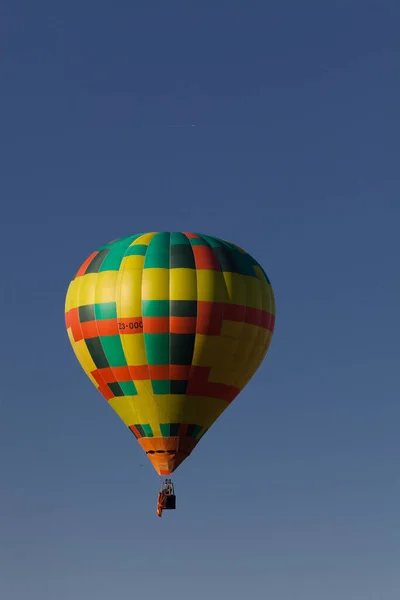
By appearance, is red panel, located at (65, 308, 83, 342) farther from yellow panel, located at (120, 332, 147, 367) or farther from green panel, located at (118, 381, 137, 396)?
green panel, located at (118, 381, 137, 396)

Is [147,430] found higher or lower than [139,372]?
lower

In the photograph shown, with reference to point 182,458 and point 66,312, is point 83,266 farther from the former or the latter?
point 182,458

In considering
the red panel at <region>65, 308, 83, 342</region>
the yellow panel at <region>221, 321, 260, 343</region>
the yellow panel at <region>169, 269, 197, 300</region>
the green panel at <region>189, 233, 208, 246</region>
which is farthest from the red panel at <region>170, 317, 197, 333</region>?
the red panel at <region>65, 308, 83, 342</region>

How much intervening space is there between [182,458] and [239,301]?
6.45m

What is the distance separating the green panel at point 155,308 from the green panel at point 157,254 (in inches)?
55.6

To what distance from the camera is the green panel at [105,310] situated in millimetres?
86625

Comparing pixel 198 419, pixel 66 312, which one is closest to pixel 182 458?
pixel 198 419

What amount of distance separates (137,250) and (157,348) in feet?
13.2

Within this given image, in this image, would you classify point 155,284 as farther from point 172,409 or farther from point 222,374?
point 172,409

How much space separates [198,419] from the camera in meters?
87.5

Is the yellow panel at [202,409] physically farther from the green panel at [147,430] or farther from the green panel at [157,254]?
the green panel at [157,254]

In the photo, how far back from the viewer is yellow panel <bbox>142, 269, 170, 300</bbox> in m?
86.4

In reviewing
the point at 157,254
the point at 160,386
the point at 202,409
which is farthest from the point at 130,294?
the point at 202,409

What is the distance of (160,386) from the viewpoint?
8669 centimetres
